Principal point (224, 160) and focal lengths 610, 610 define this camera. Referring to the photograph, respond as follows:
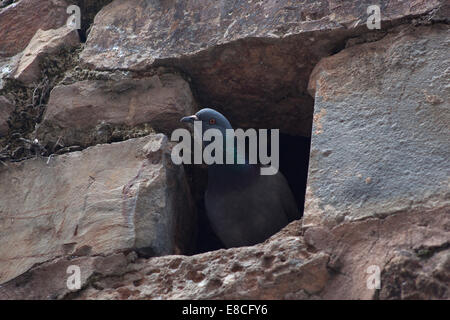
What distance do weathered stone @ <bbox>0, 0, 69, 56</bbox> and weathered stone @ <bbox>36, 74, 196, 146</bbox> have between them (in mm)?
545

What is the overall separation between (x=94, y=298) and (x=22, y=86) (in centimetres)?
152

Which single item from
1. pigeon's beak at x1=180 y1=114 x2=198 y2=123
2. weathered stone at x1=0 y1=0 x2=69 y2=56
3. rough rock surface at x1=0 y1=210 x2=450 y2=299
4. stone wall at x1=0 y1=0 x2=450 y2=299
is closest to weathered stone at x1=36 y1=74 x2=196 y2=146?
stone wall at x1=0 y1=0 x2=450 y2=299

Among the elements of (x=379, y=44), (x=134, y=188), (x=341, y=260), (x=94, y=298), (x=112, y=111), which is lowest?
(x=94, y=298)

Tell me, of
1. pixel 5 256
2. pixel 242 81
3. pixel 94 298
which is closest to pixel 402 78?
pixel 242 81

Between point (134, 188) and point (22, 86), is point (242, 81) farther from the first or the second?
point (22, 86)

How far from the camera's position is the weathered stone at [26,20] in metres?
3.74

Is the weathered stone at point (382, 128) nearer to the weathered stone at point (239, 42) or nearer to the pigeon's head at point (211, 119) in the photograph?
the weathered stone at point (239, 42)

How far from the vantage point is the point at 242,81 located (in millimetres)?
3500

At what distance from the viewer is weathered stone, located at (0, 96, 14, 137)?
3.38 metres

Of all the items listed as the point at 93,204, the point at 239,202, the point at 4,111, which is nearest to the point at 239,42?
the point at 239,202

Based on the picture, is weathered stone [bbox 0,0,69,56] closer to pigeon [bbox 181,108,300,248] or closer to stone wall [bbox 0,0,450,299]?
stone wall [bbox 0,0,450,299]

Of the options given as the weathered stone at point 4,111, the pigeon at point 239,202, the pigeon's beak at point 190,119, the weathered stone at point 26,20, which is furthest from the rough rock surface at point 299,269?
the weathered stone at point 26,20

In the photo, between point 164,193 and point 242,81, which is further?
point 242,81

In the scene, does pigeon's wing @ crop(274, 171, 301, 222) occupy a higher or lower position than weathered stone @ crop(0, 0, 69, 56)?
lower
